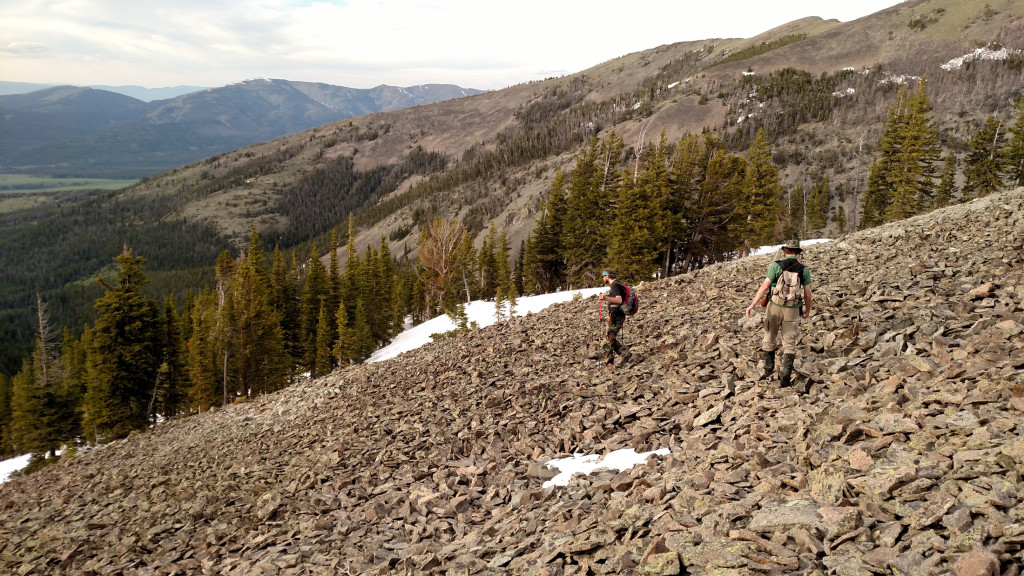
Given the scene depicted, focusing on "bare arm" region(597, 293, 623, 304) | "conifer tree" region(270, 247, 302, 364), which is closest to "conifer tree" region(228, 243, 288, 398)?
"conifer tree" region(270, 247, 302, 364)

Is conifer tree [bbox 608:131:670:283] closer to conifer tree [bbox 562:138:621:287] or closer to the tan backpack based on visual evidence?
conifer tree [bbox 562:138:621:287]

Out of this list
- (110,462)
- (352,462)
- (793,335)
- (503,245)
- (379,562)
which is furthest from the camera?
(503,245)

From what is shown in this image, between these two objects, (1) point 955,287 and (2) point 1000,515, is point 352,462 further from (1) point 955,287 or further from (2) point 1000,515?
(1) point 955,287

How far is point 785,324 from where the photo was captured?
9.85 meters

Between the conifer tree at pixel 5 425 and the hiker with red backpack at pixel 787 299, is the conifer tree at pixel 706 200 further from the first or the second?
the conifer tree at pixel 5 425

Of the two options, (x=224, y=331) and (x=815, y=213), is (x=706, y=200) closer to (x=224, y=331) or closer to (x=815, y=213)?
(x=224, y=331)

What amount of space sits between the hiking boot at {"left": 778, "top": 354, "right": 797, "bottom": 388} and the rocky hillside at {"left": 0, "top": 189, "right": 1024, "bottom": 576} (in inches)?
13.6

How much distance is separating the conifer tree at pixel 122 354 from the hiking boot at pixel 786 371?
3838 cm

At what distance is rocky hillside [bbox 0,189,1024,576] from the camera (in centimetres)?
546

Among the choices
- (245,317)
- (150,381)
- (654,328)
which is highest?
(654,328)

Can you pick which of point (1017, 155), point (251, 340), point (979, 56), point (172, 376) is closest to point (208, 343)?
point (251, 340)

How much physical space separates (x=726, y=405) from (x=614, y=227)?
31.3m

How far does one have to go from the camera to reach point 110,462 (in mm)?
21234

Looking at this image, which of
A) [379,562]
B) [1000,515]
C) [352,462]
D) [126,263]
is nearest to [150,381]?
[126,263]
